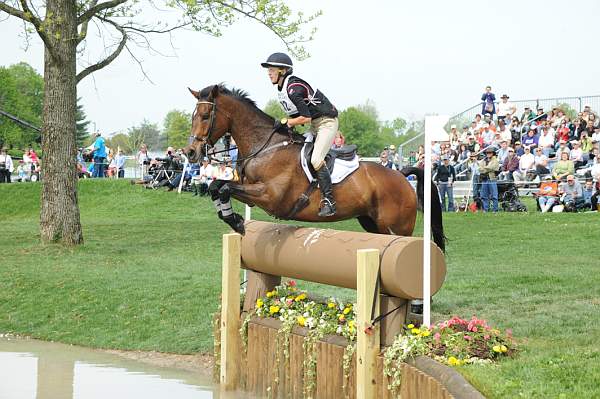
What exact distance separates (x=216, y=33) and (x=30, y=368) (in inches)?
445

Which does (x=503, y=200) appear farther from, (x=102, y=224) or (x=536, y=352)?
(x=536, y=352)

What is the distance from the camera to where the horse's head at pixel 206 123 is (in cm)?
991

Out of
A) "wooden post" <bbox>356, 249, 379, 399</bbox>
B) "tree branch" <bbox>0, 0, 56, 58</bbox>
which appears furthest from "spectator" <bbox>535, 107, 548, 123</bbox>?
"wooden post" <bbox>356, 249, 379, 399</bbox>

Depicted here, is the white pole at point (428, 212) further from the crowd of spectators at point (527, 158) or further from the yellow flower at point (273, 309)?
the crowd of spectators at point (527, 158)

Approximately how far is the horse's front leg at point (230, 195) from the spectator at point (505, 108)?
2058cm

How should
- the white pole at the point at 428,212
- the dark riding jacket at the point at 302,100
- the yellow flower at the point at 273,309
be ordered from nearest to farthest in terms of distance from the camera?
1. the white pole at the point at 428,212
2. the yellow flower at the point at 273,309
3. the dark riding jacket at the point at 302,100

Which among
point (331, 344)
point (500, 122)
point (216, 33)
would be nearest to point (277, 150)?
point (331, 344)

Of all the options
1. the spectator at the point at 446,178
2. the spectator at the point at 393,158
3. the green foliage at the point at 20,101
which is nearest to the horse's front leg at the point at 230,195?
the spectator at the point at 446,178

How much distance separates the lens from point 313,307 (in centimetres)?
889

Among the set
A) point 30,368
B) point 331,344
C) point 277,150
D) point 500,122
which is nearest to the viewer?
point 331,344

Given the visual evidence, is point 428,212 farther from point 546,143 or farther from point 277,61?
point 546,143

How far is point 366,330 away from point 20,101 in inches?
3315

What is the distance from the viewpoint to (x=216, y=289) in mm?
13547

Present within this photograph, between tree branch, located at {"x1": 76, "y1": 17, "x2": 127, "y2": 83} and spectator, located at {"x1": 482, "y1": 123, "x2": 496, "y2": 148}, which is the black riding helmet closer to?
tree branch, located at {"x1": 76, "y1": 17, "x2": 127, "y2": 83}
